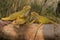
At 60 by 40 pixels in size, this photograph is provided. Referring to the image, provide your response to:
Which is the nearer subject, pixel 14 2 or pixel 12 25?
pixel 12 25

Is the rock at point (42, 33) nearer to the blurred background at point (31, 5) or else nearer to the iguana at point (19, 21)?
the iguana at point (19, 21)

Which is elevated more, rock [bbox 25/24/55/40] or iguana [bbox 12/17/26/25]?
iguana [bbox 12/17/26/25]

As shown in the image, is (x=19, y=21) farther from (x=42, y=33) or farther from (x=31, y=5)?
(x=31, y=5)

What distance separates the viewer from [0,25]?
2.87ft

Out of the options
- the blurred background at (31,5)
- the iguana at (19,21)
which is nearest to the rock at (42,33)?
the iguana at (19,21)

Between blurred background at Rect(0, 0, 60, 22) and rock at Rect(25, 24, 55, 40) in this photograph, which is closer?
rock at Rect(25, 24, 55, 40)

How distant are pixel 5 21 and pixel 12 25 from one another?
74 mm

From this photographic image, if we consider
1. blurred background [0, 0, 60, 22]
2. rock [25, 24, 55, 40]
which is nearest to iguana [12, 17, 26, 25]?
rock [25, 24, 55, 40]

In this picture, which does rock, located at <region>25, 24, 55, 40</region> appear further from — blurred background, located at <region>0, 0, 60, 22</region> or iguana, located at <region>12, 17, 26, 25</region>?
blurred background, located at <region>0, 0, 60, 22</region>

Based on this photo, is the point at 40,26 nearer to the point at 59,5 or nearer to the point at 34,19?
the point at 34,19

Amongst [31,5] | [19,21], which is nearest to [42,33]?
[19,21]

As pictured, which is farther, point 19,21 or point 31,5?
point 31,5

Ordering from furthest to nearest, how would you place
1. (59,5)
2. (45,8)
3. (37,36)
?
(59,5), (45,8), (37,36)

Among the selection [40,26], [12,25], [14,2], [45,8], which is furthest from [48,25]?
[14,2]
